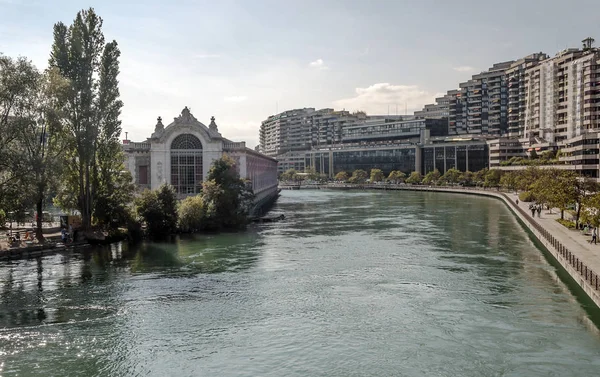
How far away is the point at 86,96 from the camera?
60.1 metres

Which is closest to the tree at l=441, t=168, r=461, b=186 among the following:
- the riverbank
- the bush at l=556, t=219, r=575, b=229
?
the riverbank

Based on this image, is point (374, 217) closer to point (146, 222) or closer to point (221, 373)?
point (146, 222)

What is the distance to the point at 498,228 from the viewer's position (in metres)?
71.9

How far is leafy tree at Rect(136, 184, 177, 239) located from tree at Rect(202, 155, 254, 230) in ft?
17.9

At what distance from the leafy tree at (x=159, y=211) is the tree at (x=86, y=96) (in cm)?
597

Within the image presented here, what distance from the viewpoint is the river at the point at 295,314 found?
25.4m

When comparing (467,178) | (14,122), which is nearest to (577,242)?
(14,122)

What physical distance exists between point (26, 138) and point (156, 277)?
19579 mm

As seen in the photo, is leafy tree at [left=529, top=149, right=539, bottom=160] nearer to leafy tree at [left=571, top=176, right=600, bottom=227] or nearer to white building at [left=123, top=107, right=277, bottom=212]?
leafy tree at [left=571, top=176, right=600, bottom=227]

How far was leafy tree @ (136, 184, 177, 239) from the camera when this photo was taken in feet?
218

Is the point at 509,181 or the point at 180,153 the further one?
the point at 509,181

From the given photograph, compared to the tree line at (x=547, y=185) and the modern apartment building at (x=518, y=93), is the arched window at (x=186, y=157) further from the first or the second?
the modern apartment building at (x=518, y=93)

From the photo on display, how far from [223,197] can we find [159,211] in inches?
404

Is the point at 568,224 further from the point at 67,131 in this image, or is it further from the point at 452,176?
the point at 452,176
